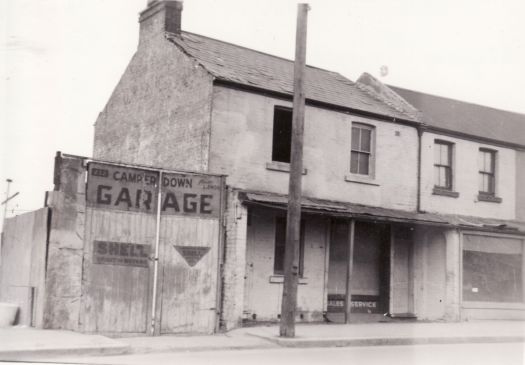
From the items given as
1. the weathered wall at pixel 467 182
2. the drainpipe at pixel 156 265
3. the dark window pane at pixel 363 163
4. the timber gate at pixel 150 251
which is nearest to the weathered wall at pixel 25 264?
the timber gate at pixel 150 251

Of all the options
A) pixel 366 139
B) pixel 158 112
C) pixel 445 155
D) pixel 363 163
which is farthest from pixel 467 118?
pixel 158 112

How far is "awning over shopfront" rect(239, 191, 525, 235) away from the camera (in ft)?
51.1

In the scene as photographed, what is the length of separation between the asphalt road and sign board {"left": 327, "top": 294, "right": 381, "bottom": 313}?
195 inches

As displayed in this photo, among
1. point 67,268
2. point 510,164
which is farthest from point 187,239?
point 510,164

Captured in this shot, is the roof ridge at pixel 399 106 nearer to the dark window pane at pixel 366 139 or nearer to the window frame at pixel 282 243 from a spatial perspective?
the dark window pane at pixel 366 139

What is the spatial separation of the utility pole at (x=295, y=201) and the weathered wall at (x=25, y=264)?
4.61 meters

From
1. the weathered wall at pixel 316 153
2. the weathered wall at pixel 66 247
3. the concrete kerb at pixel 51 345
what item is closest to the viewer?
the concrete kerb at pixel 51 345

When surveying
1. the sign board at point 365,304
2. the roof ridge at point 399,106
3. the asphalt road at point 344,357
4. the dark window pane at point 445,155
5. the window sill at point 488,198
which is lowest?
the asphalt road at point 344,357

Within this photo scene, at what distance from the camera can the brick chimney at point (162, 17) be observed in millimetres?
19531

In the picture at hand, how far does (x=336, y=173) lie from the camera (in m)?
18.2

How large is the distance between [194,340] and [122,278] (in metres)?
1.88

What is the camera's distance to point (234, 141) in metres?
16.4

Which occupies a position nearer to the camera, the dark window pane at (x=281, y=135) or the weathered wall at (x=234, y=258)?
the weathered wall at (x=234, y=258)

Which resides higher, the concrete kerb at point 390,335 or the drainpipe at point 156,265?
the drainpipe at point 156,265
